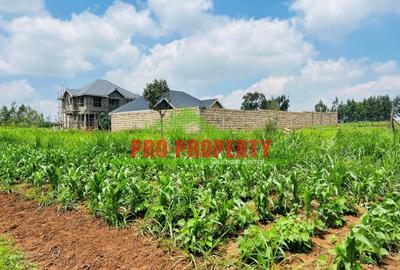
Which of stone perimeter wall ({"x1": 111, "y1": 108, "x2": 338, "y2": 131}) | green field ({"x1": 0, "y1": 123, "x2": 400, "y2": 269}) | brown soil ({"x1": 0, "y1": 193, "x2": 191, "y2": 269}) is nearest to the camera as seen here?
green field ({"x1": 0, "y1": 123, "x2": 400, "y2": 269})

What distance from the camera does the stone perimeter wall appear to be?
1719cm

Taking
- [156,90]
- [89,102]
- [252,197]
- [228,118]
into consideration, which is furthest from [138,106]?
[252,197]

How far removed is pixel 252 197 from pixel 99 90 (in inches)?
1698

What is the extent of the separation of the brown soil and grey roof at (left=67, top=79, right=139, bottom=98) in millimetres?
40973

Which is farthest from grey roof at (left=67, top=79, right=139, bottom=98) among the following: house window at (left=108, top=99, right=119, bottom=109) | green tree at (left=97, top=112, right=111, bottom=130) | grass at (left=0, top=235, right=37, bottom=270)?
grass at (left=0, top=235, right=37, bottom=270)

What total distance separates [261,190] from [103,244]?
1501 millimetres

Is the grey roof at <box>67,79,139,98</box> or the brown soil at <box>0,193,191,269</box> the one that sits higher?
the grey roof at <box>67,79,139,98</box>

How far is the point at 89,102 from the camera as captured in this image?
42.0 m

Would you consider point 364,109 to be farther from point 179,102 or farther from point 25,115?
point 25,115

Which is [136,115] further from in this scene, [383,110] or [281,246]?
[383,110]

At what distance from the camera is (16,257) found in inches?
102

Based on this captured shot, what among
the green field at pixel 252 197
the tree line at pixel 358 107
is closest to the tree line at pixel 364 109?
the tree line at pixel 358 107

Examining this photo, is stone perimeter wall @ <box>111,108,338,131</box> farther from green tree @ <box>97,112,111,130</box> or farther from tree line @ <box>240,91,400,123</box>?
tree line @ <box>240,91,400,123</box>

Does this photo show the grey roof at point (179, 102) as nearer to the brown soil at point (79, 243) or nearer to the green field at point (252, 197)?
the green field at point (252, 197)
